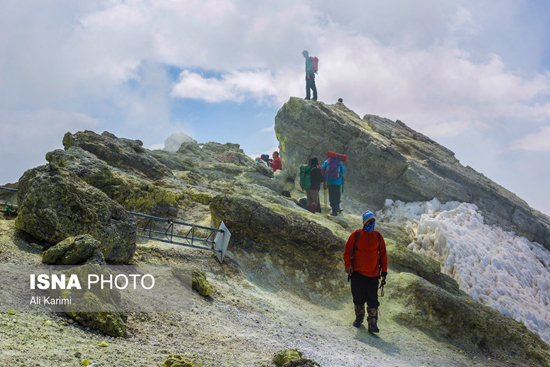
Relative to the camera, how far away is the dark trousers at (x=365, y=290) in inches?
349

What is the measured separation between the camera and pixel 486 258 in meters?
16.9

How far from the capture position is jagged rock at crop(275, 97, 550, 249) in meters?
22.4

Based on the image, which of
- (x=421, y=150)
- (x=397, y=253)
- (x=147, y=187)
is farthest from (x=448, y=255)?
Answer: (x=147, y=187)

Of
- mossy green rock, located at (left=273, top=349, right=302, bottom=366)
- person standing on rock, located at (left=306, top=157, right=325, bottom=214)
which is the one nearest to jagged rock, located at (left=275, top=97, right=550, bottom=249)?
person standing on rock, located at (left=306, top=157, right=325, bottom=214)

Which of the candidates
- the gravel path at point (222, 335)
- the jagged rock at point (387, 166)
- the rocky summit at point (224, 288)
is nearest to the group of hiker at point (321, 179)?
the rocky summit at point (224, 288)

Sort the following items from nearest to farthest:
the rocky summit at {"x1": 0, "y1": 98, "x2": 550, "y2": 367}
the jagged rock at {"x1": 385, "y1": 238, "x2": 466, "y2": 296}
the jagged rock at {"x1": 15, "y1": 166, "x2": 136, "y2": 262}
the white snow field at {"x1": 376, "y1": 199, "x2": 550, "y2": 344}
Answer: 1. the rocky summit at {"x1": 0, "y1": 98, "x2": 550, "y2": 367}
2. the jagged rock at {"x1": 15, "y1": 166, "x2": 136, "y2": 262}
3. the jagged rock at {"x1": 385, "y1": 238, "x2": 466, "y2": 296}
4. the white snow field at {"x1": 376, "y1": 199, "x2": 550, "y2": 344}

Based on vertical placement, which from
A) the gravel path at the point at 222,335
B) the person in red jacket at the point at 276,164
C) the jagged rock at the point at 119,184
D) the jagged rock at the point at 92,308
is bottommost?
the gravel path at the point at 222,335

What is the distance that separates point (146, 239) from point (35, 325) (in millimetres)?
5404

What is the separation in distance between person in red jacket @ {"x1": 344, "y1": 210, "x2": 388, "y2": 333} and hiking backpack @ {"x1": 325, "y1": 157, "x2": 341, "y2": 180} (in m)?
10.4

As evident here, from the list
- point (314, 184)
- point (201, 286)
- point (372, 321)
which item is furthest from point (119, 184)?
point (314, 184)

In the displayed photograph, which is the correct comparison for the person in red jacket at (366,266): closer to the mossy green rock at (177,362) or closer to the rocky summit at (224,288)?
the rocky summit at (224,288)

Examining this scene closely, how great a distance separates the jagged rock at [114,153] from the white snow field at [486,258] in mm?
12849

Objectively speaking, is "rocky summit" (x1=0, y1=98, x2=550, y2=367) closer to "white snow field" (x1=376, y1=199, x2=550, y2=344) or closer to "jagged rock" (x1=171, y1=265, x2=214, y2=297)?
"jagged rock" (x1=171, y1=265, x2=214, y2=297)

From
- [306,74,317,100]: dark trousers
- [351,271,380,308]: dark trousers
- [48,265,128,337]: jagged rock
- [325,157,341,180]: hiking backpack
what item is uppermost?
[306,74,317,100]: dark trousers
